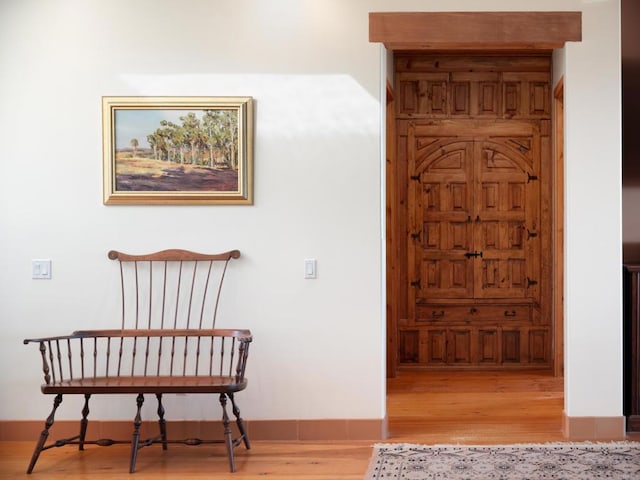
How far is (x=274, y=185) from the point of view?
4.68m

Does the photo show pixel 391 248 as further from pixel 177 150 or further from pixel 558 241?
pixel 177 150

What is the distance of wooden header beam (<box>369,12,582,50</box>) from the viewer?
4648mm

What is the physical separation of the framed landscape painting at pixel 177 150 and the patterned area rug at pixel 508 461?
5.50 ft

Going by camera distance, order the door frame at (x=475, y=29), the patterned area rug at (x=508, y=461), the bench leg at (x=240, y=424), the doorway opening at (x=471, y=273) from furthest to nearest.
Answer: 1. the doorway opening at (x=471, y=273)
2. the door frame at (x=475, y=29)
3. the bench leg at (x=240, y=424)
4. the patterned area rug at (x=508, y=461)

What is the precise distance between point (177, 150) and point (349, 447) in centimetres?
195

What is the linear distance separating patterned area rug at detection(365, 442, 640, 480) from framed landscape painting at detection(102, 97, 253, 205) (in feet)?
5.50

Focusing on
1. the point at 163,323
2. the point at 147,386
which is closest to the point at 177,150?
the point at 163,323

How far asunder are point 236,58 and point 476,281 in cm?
329

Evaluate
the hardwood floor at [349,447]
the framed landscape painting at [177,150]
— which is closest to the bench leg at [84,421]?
the hardwood floor at [349,447]

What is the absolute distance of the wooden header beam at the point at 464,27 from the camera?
4.65m

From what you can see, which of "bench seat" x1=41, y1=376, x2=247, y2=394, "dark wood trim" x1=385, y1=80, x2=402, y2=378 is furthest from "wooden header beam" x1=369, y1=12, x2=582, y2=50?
"bench seat" x1=41, y1=376, x2=247, y2=394

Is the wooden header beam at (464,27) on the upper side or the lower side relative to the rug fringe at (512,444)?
upper

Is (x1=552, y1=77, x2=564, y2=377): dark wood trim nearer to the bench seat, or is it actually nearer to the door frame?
the door frame

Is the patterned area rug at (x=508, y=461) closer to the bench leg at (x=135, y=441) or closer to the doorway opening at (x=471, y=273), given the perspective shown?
the bench leg at (x=135, y=441)
